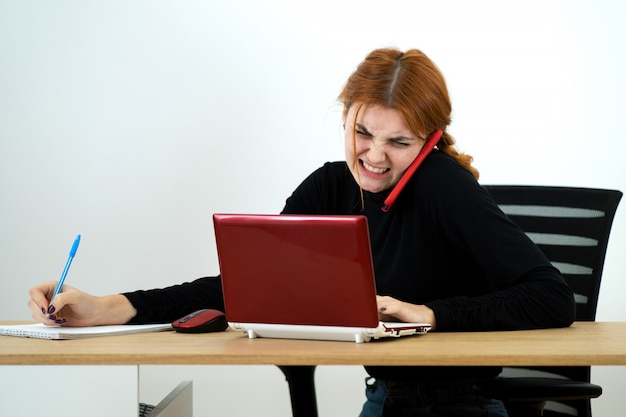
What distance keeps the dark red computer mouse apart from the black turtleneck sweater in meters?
0.14

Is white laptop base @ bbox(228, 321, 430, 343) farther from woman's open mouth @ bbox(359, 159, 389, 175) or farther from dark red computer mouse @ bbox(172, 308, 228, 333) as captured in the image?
woman's open mouth @ bbox(359, 159, 389, 175)

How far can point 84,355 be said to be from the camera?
123cm

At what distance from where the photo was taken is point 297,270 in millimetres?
1328

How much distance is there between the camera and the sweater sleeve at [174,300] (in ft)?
5.41

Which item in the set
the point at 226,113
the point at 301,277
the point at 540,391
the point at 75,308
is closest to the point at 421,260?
the point at 540,391

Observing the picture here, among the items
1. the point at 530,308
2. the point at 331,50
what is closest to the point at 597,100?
the point at 331,50

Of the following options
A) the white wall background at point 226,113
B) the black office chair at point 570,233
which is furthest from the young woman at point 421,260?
the white wall background at point 226,113

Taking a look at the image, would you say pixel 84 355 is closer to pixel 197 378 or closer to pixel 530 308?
pixel 530 308

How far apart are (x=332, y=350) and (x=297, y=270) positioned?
0.15 m

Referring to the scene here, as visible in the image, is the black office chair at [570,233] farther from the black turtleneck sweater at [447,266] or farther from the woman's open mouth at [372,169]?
the woman's open mouth at [372,169]

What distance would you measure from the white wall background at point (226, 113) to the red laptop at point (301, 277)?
5.25ft

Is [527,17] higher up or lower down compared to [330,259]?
higher up

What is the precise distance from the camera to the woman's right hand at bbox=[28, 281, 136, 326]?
5.02 feet

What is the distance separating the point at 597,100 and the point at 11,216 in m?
2.17
